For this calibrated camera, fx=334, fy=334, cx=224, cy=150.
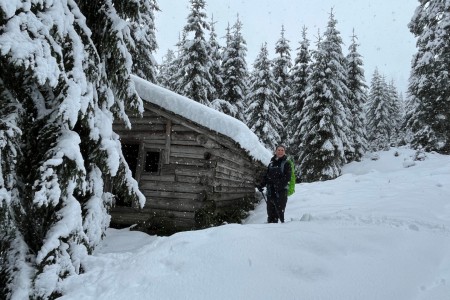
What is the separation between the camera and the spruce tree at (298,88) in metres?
26.8

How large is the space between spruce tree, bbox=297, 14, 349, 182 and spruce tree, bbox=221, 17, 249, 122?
17.2ft

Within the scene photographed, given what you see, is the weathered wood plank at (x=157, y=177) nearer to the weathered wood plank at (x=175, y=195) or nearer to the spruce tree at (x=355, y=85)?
the weathered wood plank at (x=175, y=195)

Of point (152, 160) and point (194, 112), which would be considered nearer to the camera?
point (194, 112)

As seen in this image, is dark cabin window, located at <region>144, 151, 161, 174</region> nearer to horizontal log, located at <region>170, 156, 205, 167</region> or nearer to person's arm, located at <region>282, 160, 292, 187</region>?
horizontal log, located at <region>170, 156, 205, 167</region>

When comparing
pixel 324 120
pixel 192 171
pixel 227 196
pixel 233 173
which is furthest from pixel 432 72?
pixel 192 171

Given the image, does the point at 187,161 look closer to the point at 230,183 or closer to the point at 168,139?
the point at 168,139

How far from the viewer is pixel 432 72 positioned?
14.9 m

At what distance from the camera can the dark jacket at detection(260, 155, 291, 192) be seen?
771 cm

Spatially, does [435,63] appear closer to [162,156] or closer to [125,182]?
[162,156]

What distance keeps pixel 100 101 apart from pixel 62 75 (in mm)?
1159

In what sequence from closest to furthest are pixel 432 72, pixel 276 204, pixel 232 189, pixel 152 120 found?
pixel 276 204 < pixel 152 120 < pixel 232 189 < pixel 432 72

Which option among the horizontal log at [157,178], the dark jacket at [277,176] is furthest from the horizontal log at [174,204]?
the dark jacket at [277,176]

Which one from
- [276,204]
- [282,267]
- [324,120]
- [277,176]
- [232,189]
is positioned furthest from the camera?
[324,120]

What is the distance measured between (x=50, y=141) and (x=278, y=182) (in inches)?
198
